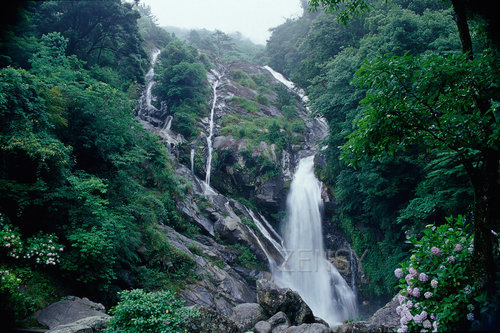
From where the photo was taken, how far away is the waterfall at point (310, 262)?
48.7ft

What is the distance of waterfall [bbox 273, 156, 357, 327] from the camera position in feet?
48.7

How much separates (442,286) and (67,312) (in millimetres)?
7926

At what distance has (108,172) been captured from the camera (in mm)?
10742

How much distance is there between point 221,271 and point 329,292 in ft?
21.6

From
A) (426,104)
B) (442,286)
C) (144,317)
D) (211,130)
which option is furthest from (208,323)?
(211,130)

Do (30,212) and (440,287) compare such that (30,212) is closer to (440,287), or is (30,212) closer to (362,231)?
(440,287)

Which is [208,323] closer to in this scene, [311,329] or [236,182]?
[311,329]

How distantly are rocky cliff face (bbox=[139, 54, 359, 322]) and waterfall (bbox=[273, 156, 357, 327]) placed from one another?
0.81 meters

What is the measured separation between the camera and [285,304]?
8.66 meters

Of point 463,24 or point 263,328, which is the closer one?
point 463,24

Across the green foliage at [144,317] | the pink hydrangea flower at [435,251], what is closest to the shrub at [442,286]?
→ the pink hydrangea flower at [435,251]

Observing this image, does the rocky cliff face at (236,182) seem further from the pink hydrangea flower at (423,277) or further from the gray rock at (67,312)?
the pink hydrangea flower at (423,277)

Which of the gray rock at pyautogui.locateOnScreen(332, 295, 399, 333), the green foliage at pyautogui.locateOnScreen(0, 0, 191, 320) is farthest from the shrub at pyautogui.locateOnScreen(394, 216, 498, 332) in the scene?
the green foliage at pyautogui.locateOnScreen(0, 0, 191, 320)

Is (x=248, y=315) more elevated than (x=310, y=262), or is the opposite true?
(x=310, y=262)
